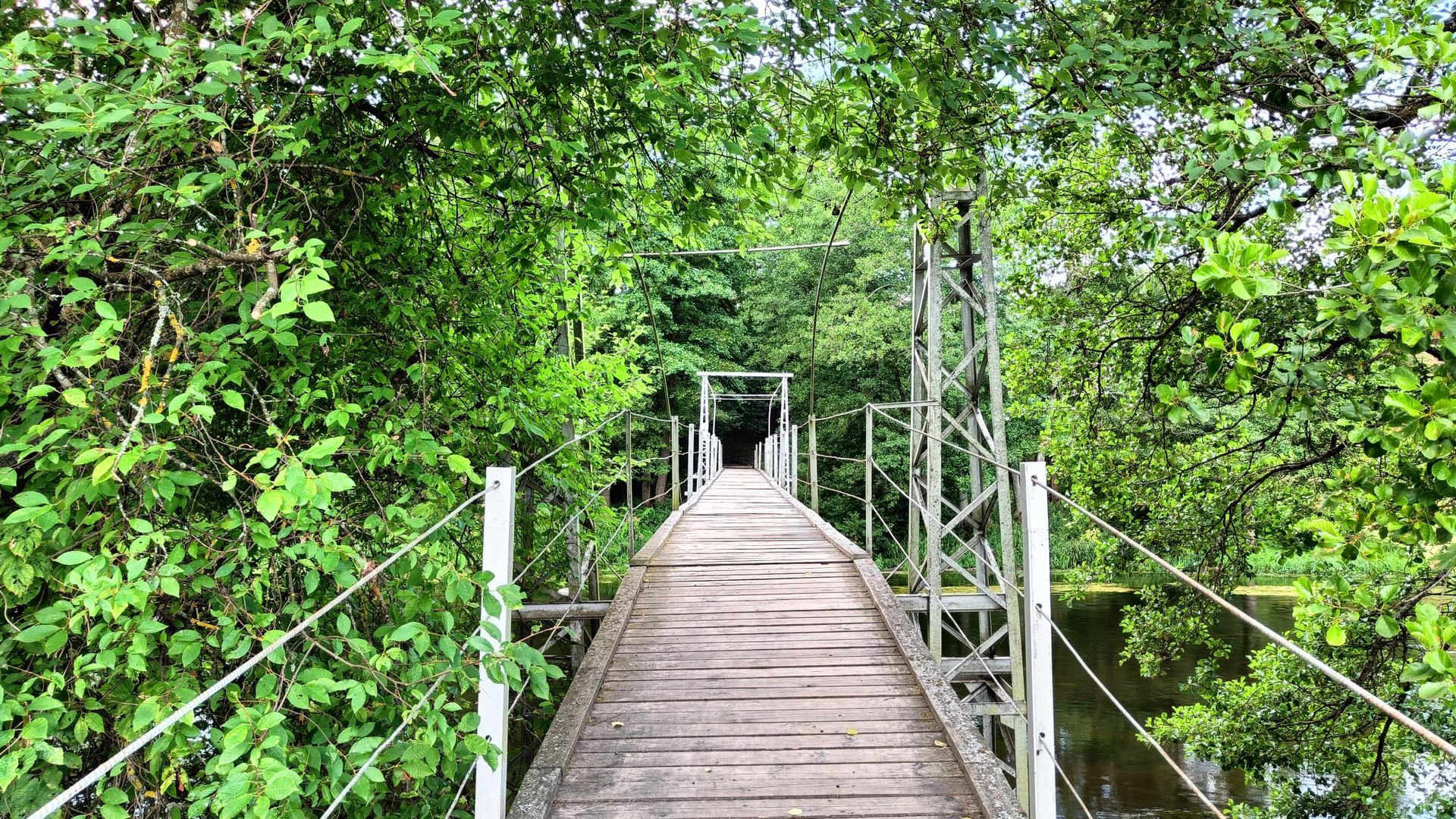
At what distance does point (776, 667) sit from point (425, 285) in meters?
1.97

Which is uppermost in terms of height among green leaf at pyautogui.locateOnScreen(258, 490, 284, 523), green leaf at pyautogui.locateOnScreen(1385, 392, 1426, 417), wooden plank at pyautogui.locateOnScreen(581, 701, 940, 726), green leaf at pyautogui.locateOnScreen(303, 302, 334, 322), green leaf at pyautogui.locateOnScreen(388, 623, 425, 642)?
green leaf at pyautogui.locateOnScreen(303, 302, 334, 322)

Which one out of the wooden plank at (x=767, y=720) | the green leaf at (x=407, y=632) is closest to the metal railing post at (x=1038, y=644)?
the wooden plank at (x=767, y=720)

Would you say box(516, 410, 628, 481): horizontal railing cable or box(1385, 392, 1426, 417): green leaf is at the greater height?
box(1385, 392, 1426, 417): green leaf

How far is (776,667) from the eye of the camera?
3.17 meters

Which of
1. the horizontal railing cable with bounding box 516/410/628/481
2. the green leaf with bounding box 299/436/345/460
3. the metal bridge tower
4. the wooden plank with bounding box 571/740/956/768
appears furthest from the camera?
the metal bridge tower

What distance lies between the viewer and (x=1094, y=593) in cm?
1639

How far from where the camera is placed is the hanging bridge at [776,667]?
1930 mm

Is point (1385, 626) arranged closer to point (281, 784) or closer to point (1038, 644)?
point (1038, 644)

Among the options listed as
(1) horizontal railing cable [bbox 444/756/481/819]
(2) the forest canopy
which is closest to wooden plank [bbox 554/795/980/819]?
(1) horizontal railing cable [bbox 444/756/481/819]

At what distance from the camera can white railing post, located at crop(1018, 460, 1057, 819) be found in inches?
77.1

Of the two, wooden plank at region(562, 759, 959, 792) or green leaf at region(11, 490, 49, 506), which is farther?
wooden plank at region(562, 759, 959, 792)

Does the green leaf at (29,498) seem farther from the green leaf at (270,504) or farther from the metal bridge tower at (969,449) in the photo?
the metal bridge tower at (969,449)

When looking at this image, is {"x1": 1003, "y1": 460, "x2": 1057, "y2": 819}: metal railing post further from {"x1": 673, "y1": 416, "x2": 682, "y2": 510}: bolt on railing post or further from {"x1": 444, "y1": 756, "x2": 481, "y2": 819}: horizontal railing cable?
→ {"x1": 673, "y1": 416, "x2": 682, "y2": 510}: bolt on railing post

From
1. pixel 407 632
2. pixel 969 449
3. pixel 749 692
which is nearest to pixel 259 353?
pixel 407 632
